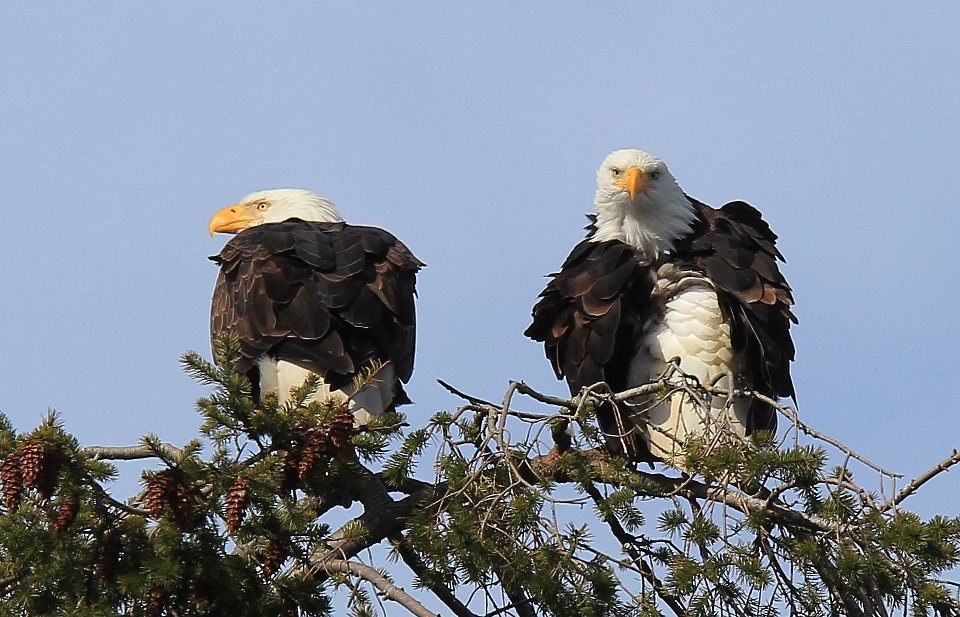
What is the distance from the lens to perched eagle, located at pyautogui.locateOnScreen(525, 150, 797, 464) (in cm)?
630

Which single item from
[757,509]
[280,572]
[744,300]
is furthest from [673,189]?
[280,572]

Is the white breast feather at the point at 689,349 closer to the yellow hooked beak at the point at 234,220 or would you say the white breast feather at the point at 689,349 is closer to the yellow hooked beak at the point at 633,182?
the yellow hooked beak at the point at 633,182

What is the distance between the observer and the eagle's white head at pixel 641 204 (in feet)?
22.1

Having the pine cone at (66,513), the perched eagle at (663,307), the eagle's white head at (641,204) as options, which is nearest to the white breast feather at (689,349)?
the perched eagle at (663,307)

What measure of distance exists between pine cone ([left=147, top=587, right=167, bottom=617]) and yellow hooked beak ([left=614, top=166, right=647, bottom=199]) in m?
3.41

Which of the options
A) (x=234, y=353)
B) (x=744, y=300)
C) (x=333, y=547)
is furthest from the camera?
(x=744, y=300)

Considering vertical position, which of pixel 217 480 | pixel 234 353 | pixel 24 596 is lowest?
pixel 24 596

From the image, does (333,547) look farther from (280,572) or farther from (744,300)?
(744,300)

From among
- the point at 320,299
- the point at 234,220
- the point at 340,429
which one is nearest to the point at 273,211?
the point at 234,220

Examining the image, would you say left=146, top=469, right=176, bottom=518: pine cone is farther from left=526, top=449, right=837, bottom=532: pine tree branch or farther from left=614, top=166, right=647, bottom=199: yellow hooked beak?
left=614, top=166, right=647, bottom=199: yellow hooked beak

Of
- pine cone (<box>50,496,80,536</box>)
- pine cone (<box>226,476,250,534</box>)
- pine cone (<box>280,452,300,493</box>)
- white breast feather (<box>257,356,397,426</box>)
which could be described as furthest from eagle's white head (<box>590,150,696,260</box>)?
pine cone (<box>50,496,80,536</box>)

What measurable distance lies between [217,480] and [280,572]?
15.1 inches

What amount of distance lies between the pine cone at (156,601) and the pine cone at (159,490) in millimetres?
230

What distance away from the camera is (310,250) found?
654 cm
